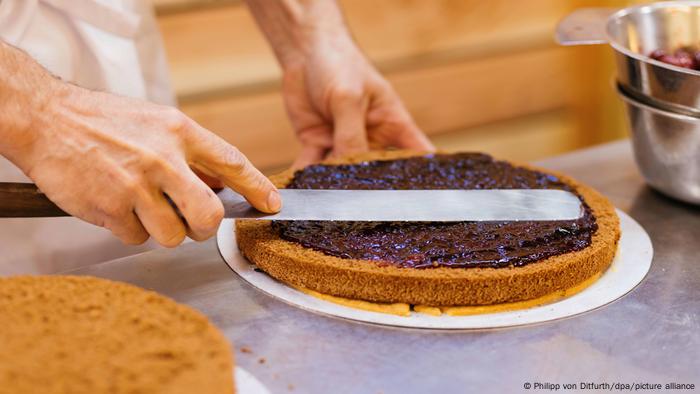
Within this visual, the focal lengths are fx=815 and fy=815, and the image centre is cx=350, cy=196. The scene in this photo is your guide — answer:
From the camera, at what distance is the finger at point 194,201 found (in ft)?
3.42

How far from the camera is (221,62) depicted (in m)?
2.64

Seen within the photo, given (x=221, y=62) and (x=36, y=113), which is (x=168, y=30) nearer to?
(x=221, y=62)

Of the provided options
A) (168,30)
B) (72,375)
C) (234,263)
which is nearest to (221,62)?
(168,30)

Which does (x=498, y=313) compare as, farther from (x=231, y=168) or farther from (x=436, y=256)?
(x=231, y=168)

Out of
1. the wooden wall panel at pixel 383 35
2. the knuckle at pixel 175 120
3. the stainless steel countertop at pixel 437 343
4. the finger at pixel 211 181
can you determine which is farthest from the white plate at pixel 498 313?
the wooden wall panel at pixel 383 35

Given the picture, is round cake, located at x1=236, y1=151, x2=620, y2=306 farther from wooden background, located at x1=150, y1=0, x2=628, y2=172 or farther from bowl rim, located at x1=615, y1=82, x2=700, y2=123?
wooden background, located at x1=150, y1=0, x2=628, y2=172

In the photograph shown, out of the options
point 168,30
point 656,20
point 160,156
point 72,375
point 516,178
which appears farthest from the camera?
point 168,30

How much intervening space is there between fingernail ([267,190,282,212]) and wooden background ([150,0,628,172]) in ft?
4.92

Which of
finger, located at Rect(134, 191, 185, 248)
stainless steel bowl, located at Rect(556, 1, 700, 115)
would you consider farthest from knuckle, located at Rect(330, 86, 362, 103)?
finger, located at Rect(134, 191, 185, 248)

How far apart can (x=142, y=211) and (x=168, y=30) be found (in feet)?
5.18

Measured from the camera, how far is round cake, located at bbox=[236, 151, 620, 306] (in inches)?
42.4

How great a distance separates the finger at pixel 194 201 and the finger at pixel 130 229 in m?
0.07

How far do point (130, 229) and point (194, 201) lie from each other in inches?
4.3

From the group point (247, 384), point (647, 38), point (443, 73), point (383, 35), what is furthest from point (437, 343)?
point (443, 73)
